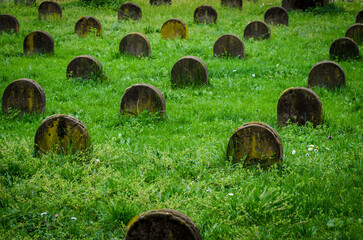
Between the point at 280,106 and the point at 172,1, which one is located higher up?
the point at 172,1

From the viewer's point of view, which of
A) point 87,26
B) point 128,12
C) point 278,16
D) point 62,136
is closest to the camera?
point 62,136

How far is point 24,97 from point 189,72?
3240mm

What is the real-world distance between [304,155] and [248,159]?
846 mm

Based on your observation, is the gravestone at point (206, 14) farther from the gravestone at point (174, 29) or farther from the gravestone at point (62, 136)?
the gravestone at point (62, 136)

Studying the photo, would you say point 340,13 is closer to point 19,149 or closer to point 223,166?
point 223,166

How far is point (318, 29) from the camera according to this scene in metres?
13.6

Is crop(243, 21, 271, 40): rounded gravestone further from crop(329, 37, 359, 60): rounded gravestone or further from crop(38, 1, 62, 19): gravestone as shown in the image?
crop(38, 1, 62, 19): gravestone

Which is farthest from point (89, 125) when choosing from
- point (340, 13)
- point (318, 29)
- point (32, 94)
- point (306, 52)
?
point (340, 13)

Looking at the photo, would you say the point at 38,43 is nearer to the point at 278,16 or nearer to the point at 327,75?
the point at 327,75

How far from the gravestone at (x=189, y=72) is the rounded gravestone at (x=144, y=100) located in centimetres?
184

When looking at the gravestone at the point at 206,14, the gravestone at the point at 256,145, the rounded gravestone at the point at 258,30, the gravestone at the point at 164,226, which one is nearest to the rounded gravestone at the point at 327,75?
the gravestone at the point at 256,145

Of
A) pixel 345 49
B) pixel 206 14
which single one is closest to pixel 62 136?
pixel 345 49

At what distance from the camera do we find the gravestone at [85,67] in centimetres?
821

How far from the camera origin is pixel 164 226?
2.86 m
